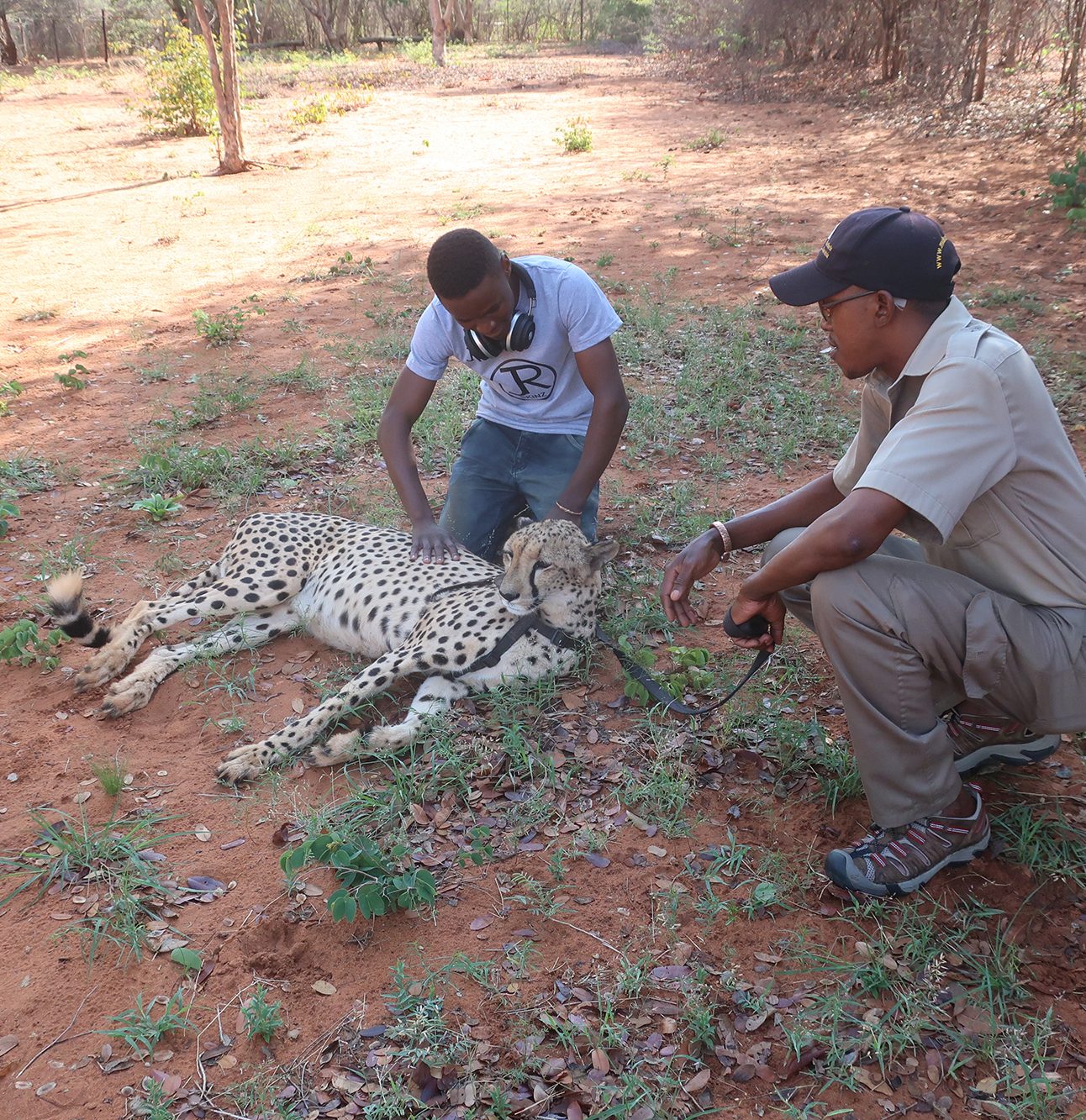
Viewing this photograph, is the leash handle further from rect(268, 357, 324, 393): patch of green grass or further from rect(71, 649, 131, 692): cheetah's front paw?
rect(268, 357, 324, 393): patch of green grass

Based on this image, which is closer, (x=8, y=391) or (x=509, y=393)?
(x=509, y=393)

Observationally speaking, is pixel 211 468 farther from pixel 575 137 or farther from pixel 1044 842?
pixel 575 137

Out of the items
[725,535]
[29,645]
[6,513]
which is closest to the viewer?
[725,535]

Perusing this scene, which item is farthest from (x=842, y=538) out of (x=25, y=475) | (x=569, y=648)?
(x=25, y=475)

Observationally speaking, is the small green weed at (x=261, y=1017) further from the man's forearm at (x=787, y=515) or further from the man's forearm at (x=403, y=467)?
the man's forearm at (x=403, y=467)

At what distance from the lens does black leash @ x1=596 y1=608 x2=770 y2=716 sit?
333 cm

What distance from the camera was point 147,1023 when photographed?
106 inches

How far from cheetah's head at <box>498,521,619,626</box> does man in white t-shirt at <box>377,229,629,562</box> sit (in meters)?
0.31

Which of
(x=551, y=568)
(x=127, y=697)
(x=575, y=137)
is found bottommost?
(x=127, y=697)

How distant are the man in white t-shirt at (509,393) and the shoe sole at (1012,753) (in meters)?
1.93

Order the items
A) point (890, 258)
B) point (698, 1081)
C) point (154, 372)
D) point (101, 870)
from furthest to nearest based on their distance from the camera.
Answer: 1. point (154, 372)
2. point (101, 870)
3. point (890, 258)
4. point (698, 1081)

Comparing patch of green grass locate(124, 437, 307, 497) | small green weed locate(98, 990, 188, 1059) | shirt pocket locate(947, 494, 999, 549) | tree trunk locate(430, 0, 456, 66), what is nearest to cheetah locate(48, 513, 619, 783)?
small green weed locate(98, 990, 188, 1059)

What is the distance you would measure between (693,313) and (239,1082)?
745 centimetres

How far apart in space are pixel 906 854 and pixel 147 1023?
2.35 m
